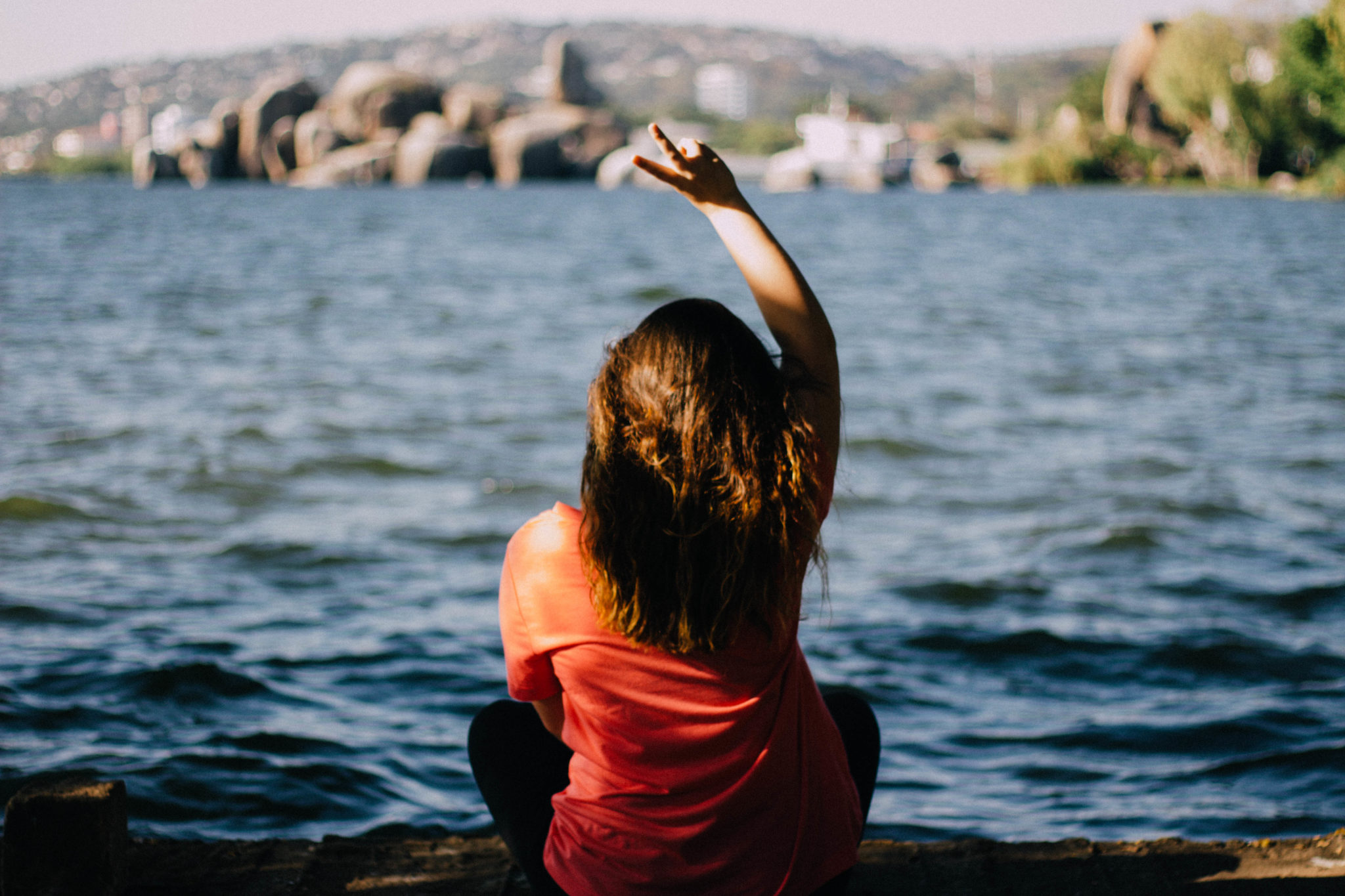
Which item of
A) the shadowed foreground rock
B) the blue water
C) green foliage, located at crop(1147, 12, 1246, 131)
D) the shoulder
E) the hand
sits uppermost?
green foliage, located at crop(1147, 12, 1246, 131)

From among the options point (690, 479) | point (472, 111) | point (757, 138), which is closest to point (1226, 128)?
point (472, 111)

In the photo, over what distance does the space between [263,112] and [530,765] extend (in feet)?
303

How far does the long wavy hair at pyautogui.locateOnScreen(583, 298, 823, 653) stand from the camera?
1.55 metres

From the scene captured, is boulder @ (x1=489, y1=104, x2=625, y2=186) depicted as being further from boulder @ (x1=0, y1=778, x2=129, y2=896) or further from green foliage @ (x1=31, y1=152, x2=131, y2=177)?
boulder @ (x1=0, y1=778, x2=129, y2=896)

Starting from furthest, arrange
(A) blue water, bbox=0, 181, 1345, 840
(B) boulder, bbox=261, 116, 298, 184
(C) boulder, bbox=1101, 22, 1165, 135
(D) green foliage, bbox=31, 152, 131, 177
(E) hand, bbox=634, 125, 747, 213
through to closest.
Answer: (D) green foliage, bbox=31, 152, 131, 177 → (B) boulder, bbox=261, 116, 298, 184 → (C) boulder, bbox=1101, 22, 1165, 135 → (A) blue water, bbox=0, 181, 1345, 840 → (E) hand, bbox=634, 125, 747, 213

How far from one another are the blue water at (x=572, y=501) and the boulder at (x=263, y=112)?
245 feet

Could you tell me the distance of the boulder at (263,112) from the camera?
282 ft

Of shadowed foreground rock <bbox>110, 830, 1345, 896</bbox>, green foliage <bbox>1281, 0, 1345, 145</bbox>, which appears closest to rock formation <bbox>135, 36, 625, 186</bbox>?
green foliage <bbox>1281, 0, 1345, 145</bbox>

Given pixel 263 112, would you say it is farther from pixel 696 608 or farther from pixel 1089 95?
pixel 696 608

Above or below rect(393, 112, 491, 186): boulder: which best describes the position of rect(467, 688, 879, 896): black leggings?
below

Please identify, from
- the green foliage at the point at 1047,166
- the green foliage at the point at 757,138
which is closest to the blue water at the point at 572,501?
the green foliage at the point at 1047,166

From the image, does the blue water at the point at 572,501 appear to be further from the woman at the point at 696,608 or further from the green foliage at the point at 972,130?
the green foliage at the point at 972,130

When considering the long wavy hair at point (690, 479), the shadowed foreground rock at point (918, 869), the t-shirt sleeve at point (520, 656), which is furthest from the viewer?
the shadowed foreground rock at point (918, 869)

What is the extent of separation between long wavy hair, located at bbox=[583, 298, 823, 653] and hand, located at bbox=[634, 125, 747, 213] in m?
0.30
